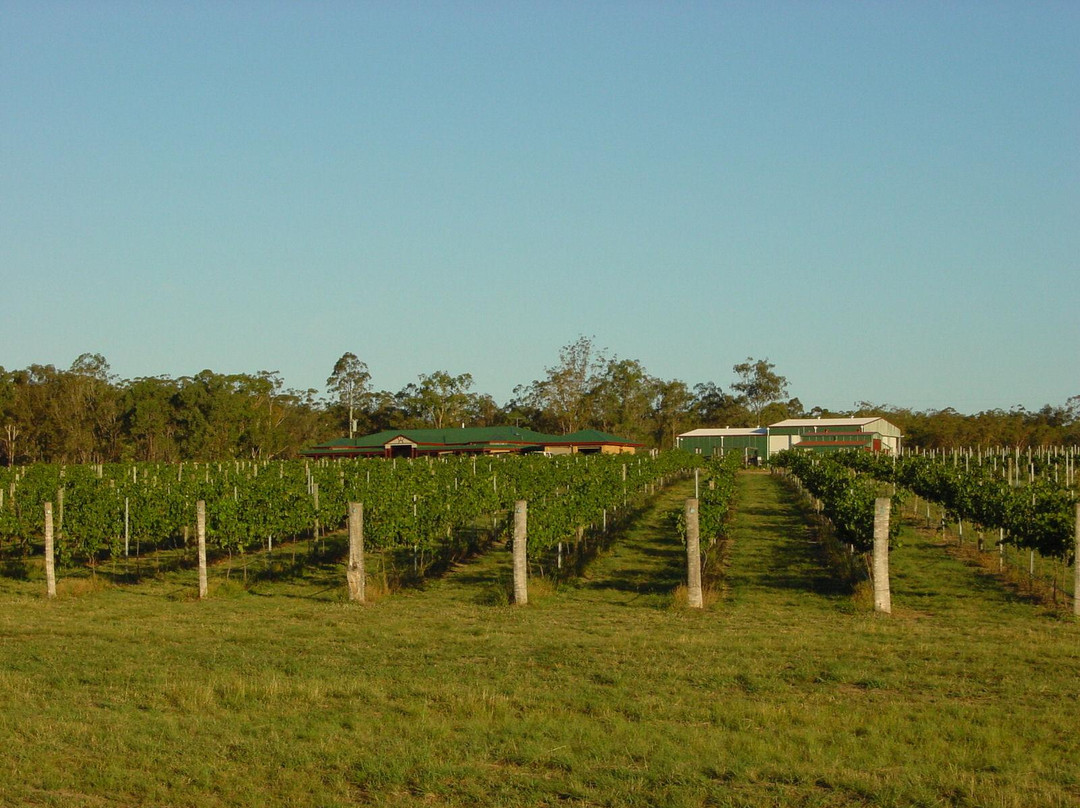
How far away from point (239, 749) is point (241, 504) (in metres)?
13.8

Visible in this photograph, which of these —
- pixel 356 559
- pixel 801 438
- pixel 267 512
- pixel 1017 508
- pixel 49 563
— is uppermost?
pixel 801 438

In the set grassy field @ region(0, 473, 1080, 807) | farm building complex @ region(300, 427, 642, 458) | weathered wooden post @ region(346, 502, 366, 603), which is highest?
farm building complex @ region(300, 427, 642, 458)

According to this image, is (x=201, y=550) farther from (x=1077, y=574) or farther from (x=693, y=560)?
(x=1077, y=574)

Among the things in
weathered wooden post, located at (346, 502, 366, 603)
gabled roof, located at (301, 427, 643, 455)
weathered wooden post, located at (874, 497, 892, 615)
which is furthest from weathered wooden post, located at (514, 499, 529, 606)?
gabled roof, located at (301, 427, 643, 455)

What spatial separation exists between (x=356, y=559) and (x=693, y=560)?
5.67 m

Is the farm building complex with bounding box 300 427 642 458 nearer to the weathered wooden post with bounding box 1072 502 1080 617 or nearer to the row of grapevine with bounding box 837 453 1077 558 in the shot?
the row of grapevine with bounding box 837 453 1077 558

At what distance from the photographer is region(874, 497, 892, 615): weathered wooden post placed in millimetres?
15156

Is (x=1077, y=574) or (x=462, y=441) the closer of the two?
(x=1077, y=574)

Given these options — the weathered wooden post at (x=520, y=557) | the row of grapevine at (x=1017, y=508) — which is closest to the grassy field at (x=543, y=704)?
the weathered wooden post at (x=520, y=557)

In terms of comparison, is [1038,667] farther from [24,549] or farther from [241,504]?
[24,549]

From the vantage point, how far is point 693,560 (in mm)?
15758

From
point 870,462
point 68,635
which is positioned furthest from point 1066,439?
point 68,635

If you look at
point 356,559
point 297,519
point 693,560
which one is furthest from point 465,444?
point 693,560

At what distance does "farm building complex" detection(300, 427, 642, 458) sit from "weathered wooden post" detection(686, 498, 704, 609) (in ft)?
Answer: 199
